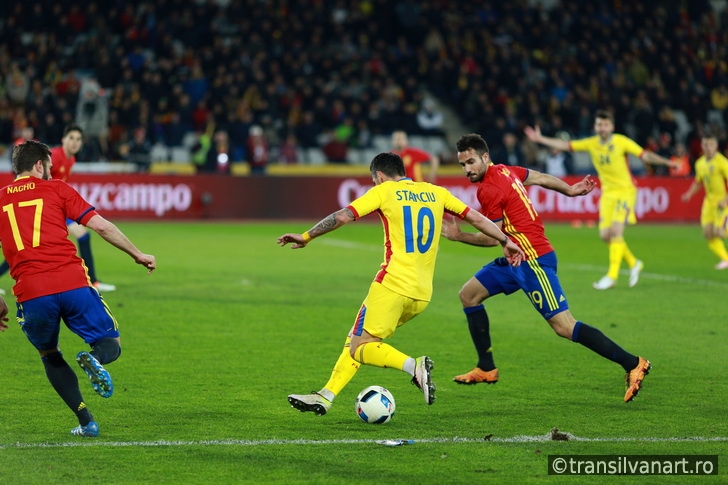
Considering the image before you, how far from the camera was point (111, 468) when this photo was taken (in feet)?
20.0

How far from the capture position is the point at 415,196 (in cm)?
738

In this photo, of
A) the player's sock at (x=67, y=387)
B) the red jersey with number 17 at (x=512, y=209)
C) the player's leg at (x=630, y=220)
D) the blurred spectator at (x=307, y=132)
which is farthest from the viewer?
the blurred spectator at (x=307, y=132)

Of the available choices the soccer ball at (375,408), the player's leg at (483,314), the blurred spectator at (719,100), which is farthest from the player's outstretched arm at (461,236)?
the blurred spectator at (719,100)

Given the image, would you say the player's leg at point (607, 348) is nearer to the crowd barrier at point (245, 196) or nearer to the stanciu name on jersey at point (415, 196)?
the stanciu name on jersey at point (415, 196)

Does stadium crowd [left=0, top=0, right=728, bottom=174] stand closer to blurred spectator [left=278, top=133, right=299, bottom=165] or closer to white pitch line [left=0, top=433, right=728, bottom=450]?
blurred spectator [left=278, top=133, right=299, bottom=165]

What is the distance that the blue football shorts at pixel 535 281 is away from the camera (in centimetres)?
825

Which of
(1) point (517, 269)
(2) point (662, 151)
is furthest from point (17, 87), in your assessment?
(1) point (517, 269)

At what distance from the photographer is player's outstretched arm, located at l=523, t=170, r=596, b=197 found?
28.7 feet

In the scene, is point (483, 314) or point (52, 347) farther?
point (483, 314)

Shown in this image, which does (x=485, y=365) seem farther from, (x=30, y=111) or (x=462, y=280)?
(x=30, y=111)

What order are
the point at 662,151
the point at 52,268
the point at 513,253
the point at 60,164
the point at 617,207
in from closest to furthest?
1. the point at 52,268
2. the point at 513,253
3. the point at 60,164
4. the point at 617,207
5. the point at 662,151

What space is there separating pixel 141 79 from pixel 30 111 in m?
3.40

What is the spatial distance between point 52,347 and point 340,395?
2316mm

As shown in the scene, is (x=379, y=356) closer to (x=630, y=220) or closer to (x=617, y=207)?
(x=617, y=207)
